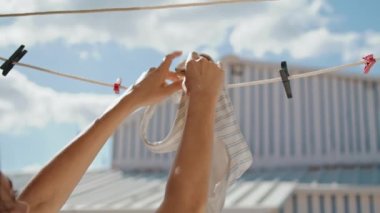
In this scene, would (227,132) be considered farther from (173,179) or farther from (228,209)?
(228,209)

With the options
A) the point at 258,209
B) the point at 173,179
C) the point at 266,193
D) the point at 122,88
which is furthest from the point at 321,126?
the point at 173,179

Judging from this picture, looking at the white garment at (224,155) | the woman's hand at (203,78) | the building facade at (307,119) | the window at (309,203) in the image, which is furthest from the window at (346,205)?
the woman's hand at (203,78)

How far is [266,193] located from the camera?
14.2 ft

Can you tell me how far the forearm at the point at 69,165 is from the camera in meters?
0.95

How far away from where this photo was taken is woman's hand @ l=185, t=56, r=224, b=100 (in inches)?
31.1

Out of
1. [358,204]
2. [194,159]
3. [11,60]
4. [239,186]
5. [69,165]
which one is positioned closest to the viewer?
[194,159]

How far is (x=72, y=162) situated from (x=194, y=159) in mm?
283

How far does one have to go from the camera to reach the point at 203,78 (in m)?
0.81

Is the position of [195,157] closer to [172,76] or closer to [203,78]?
[203,78]

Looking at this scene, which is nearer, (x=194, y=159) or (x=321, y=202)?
(x=194, y=159)

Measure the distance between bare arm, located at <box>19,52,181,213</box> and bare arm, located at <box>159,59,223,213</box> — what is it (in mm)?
211

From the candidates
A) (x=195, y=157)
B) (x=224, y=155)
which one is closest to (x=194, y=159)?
(x=195, y=157)

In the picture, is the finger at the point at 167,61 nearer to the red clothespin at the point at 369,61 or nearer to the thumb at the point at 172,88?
the thumb at the point at 172,88

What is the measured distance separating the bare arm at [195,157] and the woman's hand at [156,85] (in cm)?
21
